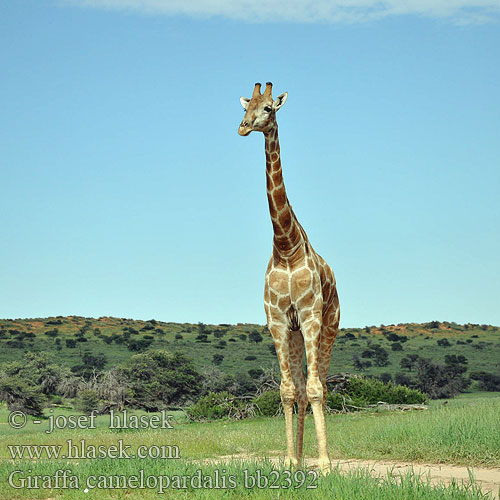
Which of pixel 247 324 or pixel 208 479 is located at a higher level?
pixel 247 324

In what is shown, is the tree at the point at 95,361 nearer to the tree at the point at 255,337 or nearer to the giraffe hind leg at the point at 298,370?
the tree at the point at 255,337

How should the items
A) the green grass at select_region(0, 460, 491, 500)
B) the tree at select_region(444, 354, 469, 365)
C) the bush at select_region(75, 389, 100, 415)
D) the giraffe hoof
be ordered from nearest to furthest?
the green grass at select_region(0, 460, 491, 500) < the giraffe hoof < the bush at select_region(75, 389, 100, 415) < the tree at select_region(444, 354, 469, 365)

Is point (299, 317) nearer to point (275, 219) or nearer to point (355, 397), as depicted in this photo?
point (275, 219)

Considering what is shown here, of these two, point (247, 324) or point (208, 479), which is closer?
point (208, 479)

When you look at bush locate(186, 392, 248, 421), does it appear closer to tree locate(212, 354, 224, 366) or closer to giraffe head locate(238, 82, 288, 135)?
giraffe head locate(238, 82, 288, 135)

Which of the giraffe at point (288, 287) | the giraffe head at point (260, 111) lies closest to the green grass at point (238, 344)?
the giraffe at point (288, 287)

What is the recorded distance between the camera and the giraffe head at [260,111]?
9250 mm

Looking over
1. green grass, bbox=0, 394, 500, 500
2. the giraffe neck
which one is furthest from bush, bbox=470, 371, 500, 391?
the giraffe neck

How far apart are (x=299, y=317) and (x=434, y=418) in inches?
251

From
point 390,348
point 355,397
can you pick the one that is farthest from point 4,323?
point 355,397

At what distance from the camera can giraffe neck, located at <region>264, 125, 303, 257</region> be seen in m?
9.76

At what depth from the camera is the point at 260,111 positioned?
9383 mm

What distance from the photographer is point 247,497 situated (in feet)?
28.0

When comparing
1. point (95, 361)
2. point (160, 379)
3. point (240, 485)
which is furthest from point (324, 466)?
point (95, 361)
